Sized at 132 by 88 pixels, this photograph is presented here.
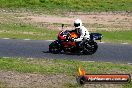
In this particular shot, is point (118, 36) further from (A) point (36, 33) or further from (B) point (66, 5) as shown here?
(B) point (66, 5)

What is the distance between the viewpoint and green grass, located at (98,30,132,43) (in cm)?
2655

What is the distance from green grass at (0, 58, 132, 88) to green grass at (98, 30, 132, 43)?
7215 millimetres

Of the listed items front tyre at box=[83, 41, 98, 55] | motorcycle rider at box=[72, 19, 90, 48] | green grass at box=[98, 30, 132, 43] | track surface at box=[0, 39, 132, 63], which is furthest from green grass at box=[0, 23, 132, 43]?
motorcycle rider at box=[72, 19, 90, 48]

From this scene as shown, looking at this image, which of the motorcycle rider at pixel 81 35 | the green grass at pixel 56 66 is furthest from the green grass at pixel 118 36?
the green grass at pixel 56 66

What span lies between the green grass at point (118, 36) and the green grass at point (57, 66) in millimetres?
7215

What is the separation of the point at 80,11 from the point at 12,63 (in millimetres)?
24760

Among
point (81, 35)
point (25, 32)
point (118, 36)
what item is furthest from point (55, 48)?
point (118, 36)

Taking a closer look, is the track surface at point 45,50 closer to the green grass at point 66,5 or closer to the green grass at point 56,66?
the green grass at point 56,66

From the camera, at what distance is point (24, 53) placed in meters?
21.1

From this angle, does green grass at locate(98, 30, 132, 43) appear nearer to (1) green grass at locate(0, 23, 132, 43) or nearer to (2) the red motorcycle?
(1) green grass at locate(0, 23, 132, 43)

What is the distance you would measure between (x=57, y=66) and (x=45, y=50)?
166 inches

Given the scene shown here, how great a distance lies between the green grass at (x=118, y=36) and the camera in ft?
87.1

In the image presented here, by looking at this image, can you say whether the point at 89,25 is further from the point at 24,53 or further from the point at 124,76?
the point at 124,76

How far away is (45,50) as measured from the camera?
72.5 feet
